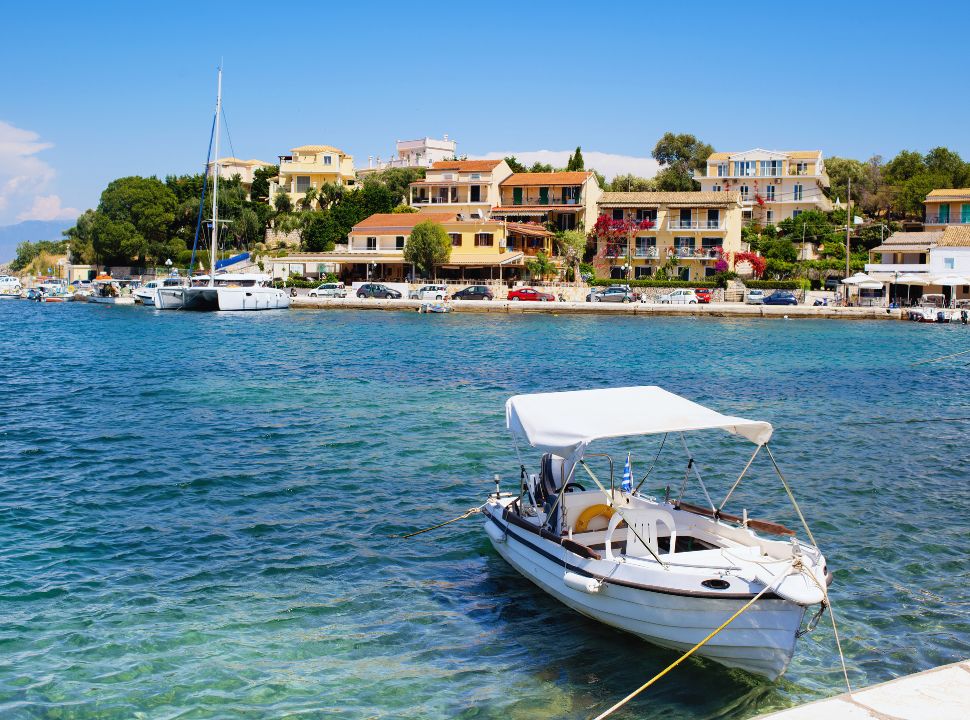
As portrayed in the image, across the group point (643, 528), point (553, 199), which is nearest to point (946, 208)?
point (553, 199)

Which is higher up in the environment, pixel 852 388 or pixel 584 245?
pixel 584 245

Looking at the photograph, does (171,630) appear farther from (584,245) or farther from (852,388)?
(584,245)

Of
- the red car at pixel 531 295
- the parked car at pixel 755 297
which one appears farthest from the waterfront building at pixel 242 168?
the parked car at pixel 755 297

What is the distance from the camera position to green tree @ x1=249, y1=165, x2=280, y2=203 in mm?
120688

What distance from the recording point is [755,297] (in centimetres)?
7475

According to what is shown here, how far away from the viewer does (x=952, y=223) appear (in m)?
86.2

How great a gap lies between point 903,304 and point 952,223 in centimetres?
1992

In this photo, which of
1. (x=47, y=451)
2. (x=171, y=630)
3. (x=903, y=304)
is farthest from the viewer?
(x=903, y=304)

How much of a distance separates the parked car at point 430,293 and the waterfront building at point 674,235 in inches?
687

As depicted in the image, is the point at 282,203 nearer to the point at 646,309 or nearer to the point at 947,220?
the point at 646,309

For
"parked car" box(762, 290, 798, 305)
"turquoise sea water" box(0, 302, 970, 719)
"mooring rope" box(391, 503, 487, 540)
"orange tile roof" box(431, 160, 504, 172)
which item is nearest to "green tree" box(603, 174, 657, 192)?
"orange tile roof" box(431, 160, 504, 172)

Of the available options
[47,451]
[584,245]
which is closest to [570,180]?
[584,245]

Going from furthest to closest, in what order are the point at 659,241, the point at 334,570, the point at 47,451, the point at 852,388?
the point at 659,241, the point at 852,388, the point at 47,451, the point at 334,570

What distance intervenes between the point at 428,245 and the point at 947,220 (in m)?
52.0
